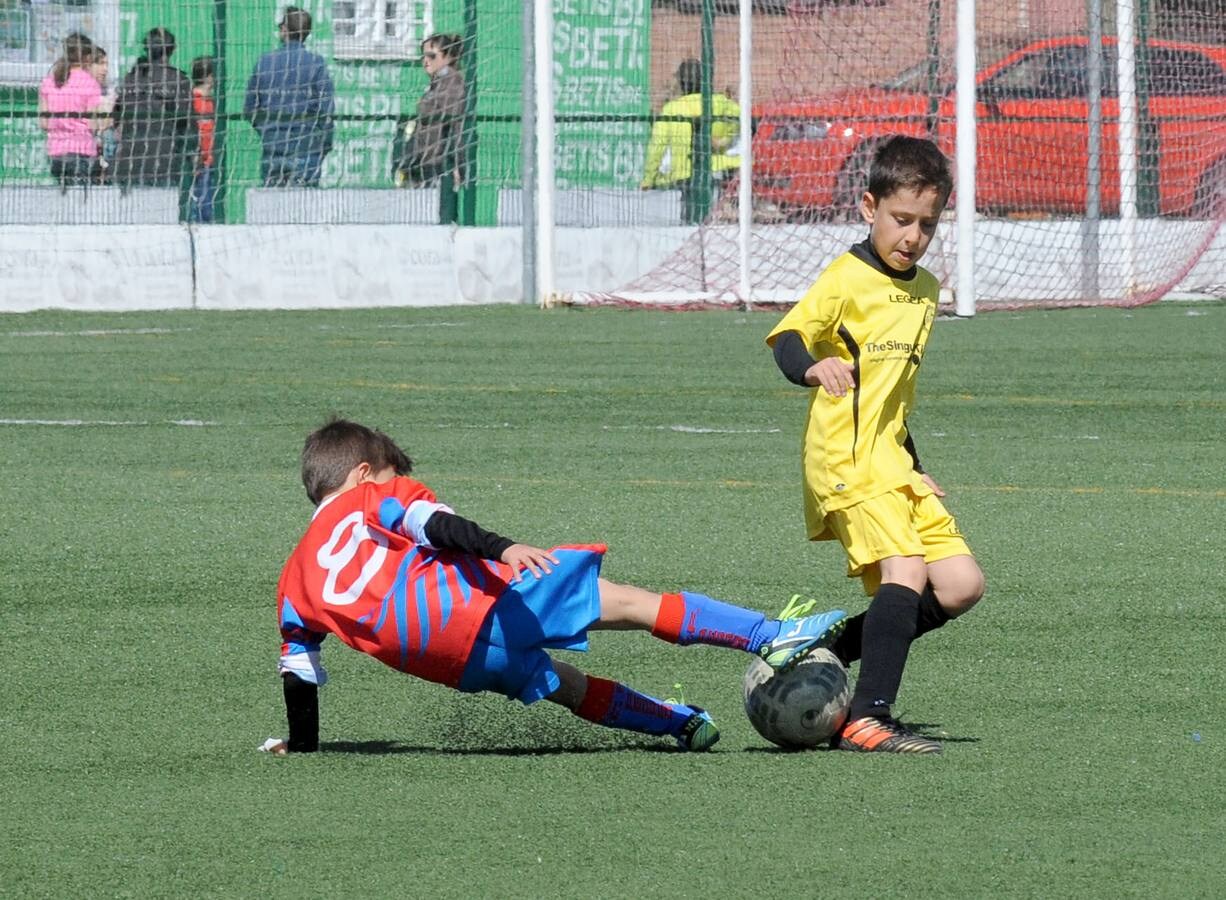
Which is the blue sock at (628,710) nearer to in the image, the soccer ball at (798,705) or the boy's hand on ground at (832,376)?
the soccer ball at (798,705)

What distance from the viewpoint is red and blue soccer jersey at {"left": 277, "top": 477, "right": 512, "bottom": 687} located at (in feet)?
15.4

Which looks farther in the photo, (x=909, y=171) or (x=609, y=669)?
(x=609, y=669)

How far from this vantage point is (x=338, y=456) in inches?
194

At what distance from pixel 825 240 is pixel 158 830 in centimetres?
1470

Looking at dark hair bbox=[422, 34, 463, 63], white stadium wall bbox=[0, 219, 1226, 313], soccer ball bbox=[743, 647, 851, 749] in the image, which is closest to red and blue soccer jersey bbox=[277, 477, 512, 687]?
soccer ball bbox=[743, 647, 851, 749]

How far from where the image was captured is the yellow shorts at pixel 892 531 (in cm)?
499

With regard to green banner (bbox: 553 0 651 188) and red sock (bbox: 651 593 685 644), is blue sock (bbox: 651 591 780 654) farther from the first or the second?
green banner (bbox: 553 0 651 188)

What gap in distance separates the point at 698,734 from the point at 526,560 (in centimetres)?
72

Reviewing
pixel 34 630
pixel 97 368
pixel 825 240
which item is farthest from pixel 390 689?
pixel 825 240

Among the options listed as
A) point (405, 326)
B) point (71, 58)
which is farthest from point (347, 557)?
point (71, 58)

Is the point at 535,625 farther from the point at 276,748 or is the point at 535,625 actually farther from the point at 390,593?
the point at 276,748

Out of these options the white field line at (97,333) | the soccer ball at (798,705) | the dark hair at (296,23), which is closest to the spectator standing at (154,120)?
the dark hair at (296,23)

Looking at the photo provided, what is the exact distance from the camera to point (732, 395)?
11.9 meters

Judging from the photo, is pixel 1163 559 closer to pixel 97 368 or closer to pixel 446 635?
pixel 446 635
